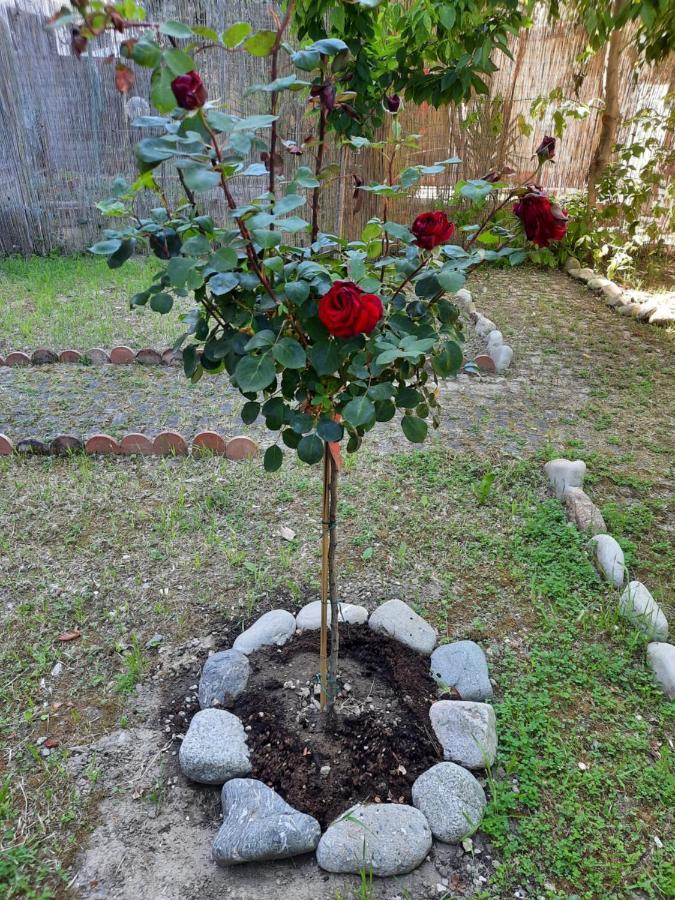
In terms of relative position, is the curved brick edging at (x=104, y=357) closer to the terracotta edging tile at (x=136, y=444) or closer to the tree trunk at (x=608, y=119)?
the terracotta edging tile at (x=136, y=444)

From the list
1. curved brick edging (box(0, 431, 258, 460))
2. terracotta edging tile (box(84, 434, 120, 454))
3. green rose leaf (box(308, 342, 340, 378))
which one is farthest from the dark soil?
terracotta edging tile (box(84, 434, 120, 454))

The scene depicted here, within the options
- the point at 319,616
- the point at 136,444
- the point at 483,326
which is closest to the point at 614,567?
the point at 319,616

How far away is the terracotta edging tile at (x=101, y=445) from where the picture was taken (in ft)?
10.0

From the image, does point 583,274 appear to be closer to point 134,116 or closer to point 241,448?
point 241,448

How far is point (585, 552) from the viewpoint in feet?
7.86

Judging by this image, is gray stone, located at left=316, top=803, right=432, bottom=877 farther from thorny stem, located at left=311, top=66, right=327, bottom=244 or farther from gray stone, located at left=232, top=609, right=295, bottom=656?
thorny stem, located at left=311, top=66, right=327, bottom=244

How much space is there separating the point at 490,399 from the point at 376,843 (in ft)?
8.84

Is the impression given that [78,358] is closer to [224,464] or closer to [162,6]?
[224,464]

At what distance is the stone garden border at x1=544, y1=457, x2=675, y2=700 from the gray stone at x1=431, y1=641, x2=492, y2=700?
0.52 metres

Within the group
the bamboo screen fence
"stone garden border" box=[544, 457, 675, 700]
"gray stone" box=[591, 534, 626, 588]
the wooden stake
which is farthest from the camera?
the bamboo screen fence

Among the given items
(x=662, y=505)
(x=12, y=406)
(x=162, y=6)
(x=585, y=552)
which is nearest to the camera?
(x=585, y=552)

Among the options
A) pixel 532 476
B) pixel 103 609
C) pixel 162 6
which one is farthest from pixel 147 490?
pixel 162 6

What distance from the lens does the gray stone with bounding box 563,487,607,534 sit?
250cm

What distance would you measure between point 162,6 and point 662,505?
6.24 metres
